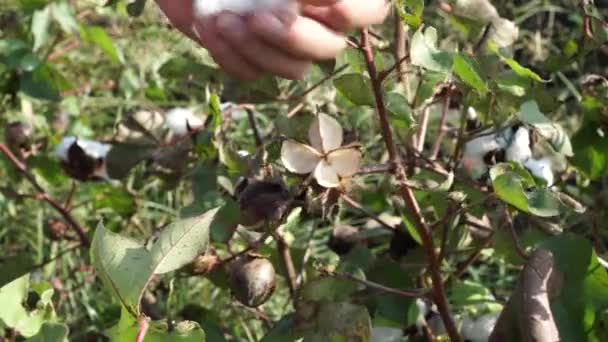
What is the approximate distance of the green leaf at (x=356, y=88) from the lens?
2.91 ft

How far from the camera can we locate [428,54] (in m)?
0.83

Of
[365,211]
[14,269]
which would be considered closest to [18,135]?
[14,269]

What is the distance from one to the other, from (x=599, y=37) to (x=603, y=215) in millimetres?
203

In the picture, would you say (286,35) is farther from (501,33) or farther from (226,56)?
(501,33)

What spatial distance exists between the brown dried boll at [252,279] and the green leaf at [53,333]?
285mm

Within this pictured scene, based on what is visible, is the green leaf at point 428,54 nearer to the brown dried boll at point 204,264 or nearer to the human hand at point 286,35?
the human hand at point 286,35

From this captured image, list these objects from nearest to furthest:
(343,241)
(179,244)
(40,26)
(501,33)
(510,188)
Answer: (179,244), (510,188), (501,33), (343,241), (40,26)

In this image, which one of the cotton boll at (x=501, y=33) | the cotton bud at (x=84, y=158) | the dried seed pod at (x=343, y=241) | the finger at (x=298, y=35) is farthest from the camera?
the cotton bud at (x=84, y=158)

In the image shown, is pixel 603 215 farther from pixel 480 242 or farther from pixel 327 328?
pixel 327 328

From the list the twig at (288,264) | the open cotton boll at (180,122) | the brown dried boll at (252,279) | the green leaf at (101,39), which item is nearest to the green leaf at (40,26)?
the green leaf at (101,39)

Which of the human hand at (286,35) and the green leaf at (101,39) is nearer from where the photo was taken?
the human hand at (286,35)

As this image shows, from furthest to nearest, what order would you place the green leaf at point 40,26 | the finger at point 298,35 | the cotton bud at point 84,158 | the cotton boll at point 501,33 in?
the green leaf at point 40,26 → the cotton bud at point 84,158 → the cotton boll at point 501,33 → the finger at point 298,35

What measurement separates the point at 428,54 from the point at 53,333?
1.12 feet

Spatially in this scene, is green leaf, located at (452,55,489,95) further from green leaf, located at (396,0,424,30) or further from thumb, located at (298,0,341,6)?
thumb, located at (298,0,341,6)
